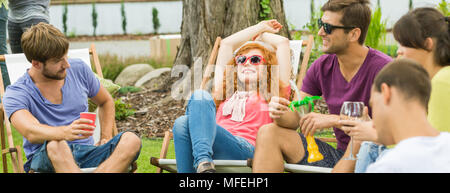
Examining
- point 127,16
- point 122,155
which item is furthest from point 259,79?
point 127,16

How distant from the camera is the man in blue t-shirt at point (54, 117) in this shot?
327 cm

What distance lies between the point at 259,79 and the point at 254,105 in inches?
8.7

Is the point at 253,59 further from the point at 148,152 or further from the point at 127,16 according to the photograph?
the point at 127,16

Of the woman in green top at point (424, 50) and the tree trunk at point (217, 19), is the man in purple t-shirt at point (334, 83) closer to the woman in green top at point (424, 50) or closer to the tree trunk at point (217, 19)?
the woman in green top at point (424, 50)

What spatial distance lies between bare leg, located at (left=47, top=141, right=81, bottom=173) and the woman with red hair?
66cm

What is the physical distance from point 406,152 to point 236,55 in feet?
7.31

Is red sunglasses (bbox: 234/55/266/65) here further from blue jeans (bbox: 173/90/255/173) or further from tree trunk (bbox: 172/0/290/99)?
tree trunk (bbox: 172/0/290/99)

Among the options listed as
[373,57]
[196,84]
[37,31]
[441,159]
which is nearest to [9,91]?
[37,31]

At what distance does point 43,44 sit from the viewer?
3.39 metres

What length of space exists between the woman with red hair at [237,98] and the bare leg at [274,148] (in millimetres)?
329

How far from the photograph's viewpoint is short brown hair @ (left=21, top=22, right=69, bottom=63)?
3392mm

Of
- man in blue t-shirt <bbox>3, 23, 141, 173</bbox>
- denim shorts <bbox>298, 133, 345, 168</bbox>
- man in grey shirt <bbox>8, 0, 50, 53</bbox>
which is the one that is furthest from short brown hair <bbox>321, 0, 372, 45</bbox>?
man in grey shirt <bbox>8, 0, 50, 53</bbox>
